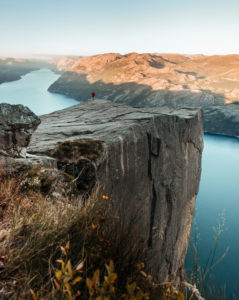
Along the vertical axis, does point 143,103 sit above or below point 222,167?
above

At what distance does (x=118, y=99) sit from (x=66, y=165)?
76737 mm

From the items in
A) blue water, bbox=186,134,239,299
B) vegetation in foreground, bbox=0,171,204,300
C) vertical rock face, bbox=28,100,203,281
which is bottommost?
blue water, bbox=186,134,239,299

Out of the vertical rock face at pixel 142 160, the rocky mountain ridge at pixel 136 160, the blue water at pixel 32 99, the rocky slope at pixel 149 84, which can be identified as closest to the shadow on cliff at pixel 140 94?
the rocky slope at pixel 149 84

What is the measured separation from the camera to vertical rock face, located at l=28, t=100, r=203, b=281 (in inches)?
156

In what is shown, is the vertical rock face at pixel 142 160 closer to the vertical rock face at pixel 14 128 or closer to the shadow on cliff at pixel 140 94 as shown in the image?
the vertical rock face at pixel 14 128

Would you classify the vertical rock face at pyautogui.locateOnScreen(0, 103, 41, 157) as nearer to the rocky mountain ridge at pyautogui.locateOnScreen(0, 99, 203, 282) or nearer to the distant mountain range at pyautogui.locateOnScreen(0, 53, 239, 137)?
the rocky mountain ridge at pyautogui.locateOnScreen(0, 99, 203, 282)

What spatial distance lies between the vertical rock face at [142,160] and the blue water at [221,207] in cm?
551

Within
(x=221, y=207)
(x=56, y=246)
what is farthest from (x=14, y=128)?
(x=221, y=207)

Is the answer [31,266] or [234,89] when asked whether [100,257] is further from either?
[234,89]

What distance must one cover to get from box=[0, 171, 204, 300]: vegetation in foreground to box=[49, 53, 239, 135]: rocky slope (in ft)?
221

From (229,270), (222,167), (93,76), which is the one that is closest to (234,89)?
(222,167)

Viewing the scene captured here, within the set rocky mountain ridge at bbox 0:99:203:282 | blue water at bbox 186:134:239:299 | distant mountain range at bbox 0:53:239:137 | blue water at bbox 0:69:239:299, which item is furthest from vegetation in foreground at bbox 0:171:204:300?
distant mountain range at bbox 0:53:239:137

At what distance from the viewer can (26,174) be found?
2617 millimetres

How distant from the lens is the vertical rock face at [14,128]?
2875mm
